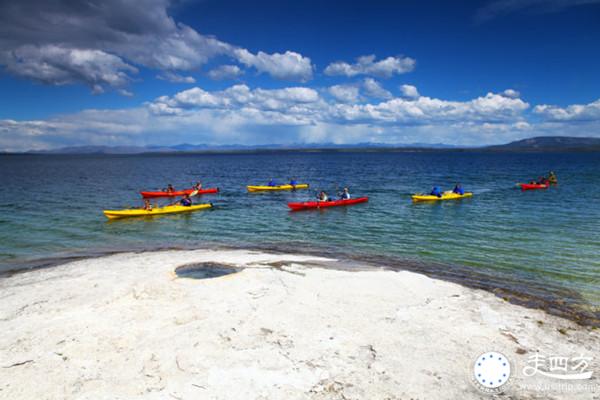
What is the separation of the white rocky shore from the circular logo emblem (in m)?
0.24

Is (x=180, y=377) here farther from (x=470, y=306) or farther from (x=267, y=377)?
(x=470, y=306)

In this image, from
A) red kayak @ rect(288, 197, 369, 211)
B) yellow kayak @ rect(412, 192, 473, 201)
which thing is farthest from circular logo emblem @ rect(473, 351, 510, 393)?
yellow kayak @ rect(412, 192, 473, 201)

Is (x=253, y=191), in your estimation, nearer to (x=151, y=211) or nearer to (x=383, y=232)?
(x=151, y=211)

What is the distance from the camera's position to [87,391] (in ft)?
26.1

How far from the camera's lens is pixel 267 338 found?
10.1 m

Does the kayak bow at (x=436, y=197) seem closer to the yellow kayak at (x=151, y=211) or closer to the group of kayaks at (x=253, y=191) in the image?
the group of kayaks at (x=253, y=191)

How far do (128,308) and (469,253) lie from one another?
59.1ft

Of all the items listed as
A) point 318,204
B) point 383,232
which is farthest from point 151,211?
point 383,232

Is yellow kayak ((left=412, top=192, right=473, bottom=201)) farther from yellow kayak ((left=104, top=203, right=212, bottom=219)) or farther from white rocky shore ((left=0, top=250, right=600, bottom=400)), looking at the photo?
white rocky shore ((left=0, top=250, right=600, bottom=400))

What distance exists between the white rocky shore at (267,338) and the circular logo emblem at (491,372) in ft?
0.79

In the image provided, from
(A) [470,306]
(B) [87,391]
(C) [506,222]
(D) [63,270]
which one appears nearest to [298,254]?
(A) [470,306]

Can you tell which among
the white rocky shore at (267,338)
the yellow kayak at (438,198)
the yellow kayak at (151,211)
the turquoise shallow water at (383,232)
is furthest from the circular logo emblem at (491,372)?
the yellow kayak at (438,198)

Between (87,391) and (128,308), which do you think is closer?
(87,391)

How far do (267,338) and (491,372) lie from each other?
222 inches
